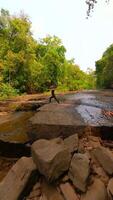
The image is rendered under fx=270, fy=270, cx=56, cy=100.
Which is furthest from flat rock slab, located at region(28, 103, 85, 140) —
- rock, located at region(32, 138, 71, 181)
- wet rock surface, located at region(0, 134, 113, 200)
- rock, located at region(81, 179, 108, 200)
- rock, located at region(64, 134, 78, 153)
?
rock, located at region(81, 179, 108, 200)

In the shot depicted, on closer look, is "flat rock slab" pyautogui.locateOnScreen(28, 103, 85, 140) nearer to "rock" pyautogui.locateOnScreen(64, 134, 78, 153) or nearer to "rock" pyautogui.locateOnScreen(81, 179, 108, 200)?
"rock" pyautogui.locateOnScreen(64, 134, 78, 153)

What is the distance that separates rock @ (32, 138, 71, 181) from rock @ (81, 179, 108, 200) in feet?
1.80

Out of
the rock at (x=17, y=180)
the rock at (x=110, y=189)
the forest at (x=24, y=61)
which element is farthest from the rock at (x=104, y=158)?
the forest at (x=24, y=61)

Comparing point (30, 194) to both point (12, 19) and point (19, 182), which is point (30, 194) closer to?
point (19, 182)

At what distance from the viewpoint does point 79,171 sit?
4.39 metres

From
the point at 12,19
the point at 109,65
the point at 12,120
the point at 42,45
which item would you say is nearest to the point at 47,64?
the point at 42,45

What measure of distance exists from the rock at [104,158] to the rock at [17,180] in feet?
3.83

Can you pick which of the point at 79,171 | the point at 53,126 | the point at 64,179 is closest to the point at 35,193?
the point at 64,179

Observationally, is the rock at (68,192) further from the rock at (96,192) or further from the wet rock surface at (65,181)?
the rock at (96,192)

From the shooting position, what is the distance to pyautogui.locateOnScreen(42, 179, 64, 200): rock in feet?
14.6

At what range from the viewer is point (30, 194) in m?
4.64

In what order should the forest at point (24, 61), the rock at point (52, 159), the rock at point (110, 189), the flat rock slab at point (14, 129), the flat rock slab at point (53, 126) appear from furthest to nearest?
1. the forest at point (24, 61)
2. the flat rock slab at point (14, 129)
3. the flat rock slab at point (53, 126)
4. the rock at point (52, 159)
5. the rock at point (110, 189)

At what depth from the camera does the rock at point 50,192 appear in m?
4.44

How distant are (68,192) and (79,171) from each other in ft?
1.23
